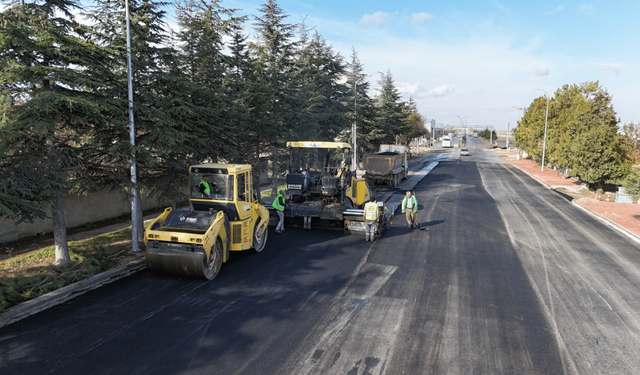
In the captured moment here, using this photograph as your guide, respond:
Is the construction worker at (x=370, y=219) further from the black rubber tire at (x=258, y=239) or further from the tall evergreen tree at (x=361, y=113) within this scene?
the tall evergreen tree at (x=361, y=113)

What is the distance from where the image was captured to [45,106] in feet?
27.3

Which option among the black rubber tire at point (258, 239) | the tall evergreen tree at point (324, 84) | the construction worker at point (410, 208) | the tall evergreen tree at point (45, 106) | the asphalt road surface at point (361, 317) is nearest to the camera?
the asphalt road surface at point (361, 317)

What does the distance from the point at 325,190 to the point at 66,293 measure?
9392 mm

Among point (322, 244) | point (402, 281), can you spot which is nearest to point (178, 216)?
point (322, 244)

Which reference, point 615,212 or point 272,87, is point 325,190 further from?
point 615,212

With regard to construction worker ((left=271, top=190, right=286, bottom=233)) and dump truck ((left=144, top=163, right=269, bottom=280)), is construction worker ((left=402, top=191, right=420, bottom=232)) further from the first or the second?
dump truck ((left=144, top=163, right=269, bottom=280))

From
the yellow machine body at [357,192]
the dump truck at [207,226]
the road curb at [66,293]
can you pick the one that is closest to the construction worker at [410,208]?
the yellow machine body at [357,192]

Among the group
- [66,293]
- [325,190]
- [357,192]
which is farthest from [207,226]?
[357,192]

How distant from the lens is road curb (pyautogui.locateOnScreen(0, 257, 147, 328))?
7.64 metres

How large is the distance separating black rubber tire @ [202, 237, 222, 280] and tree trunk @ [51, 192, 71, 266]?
4093 millimetres

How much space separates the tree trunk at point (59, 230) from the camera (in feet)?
33.3

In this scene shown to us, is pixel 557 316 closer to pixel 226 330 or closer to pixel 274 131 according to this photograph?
pixel 226 330

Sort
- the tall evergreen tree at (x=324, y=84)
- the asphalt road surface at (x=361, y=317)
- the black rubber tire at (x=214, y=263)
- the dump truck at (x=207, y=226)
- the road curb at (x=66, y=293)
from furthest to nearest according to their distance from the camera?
the tall evergreen tree at (x=324, y=84) < the black rubber tire at (x=214, y=263) < the dump truck at (x=207, y=226) < the road curb at (x=66, y=293) < the asphalt road surface at (x=361, y=317)

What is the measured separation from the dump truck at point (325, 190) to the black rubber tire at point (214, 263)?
527 centimetres
